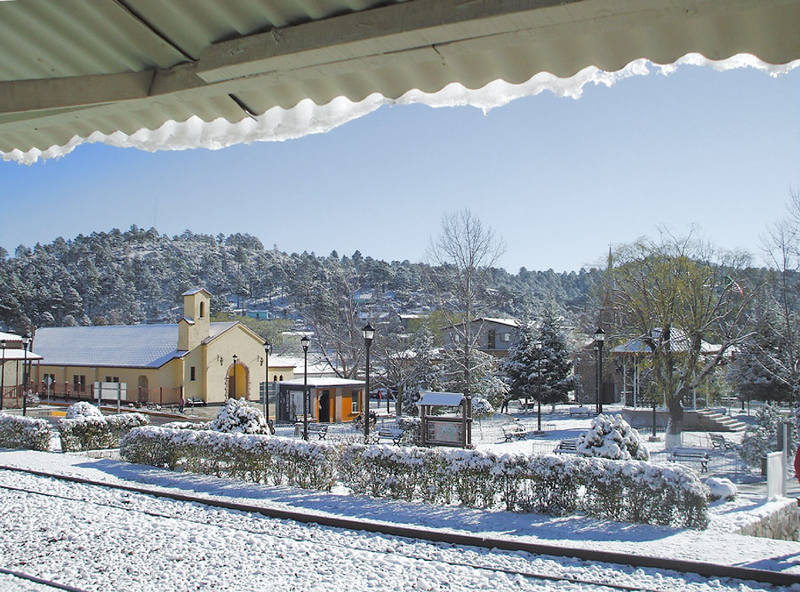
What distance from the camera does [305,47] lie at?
2.04 metres

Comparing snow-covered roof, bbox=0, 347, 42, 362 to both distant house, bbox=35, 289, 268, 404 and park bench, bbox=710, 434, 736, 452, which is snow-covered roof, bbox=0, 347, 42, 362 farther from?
park bench, bbox=710, 434, 736, 452

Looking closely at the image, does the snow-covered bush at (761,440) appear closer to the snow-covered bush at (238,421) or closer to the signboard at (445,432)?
the signboard at (445,432)

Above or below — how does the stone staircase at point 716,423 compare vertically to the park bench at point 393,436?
below

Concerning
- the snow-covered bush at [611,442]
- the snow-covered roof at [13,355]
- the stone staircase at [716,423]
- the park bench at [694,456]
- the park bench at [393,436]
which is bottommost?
the stone staircase at [716,423]

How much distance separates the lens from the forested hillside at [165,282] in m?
94.2

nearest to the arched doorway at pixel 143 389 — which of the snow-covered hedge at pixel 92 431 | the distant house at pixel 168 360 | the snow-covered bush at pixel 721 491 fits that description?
the distant house at pixel 168 360

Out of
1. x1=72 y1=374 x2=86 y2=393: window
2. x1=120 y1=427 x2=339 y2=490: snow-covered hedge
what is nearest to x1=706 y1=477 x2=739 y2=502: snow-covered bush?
x1=120 y1=427 x2=339 y2=490: snow-covered hedge

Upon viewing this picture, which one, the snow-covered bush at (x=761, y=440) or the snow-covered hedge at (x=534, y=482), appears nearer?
the snow-covered hedge at (x=534, y=482)

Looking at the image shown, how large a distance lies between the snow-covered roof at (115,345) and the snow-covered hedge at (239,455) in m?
26.1

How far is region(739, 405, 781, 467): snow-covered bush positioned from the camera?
19.1 m

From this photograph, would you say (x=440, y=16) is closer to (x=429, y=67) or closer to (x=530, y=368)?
(x=429, y=67)

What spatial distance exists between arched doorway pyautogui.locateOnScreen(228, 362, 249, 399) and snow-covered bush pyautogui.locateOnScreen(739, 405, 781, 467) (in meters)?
32.4

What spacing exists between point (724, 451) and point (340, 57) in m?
25.3

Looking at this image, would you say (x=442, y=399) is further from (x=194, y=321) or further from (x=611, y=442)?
(x=194, y=321)
